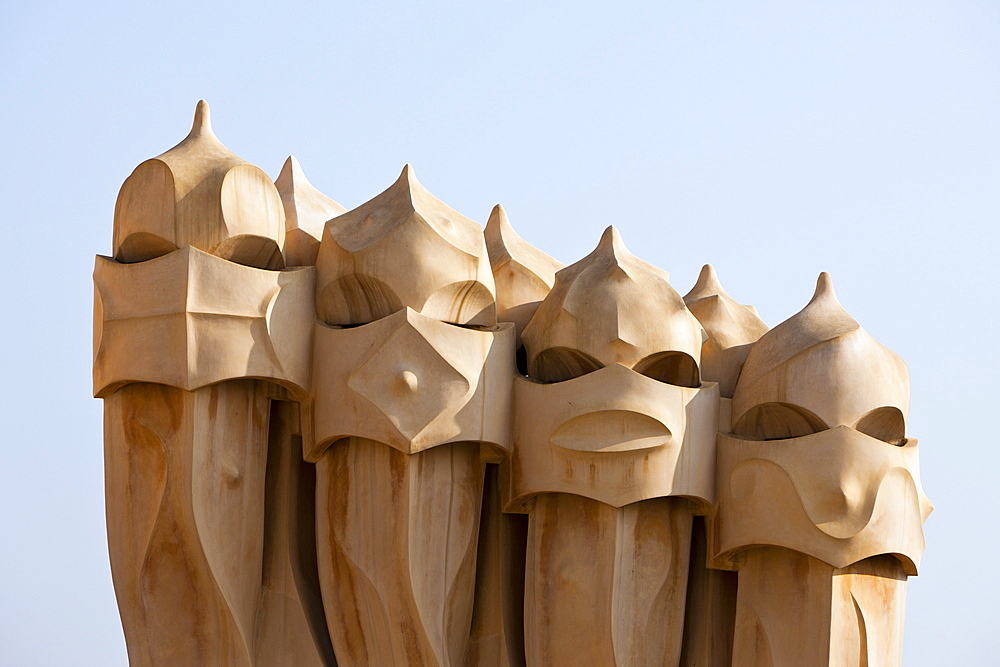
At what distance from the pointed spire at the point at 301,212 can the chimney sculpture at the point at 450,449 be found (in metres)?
0.28

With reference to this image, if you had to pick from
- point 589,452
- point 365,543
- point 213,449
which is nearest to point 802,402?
point 589,452

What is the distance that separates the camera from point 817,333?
10.5 meters

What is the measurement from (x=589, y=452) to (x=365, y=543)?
1.68 metres

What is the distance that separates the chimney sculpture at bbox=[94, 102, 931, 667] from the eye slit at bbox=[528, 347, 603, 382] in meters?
0.02

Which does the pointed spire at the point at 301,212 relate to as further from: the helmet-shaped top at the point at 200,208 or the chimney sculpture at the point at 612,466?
the chimney sculpture at the point at 612,466

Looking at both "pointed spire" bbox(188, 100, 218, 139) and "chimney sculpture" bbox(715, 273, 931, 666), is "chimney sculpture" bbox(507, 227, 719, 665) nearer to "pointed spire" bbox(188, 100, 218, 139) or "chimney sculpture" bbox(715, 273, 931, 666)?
"chimney sculpture" bbox(715, 273, 931, 666)

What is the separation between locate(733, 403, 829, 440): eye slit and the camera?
1049cm

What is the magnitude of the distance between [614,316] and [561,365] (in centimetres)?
62

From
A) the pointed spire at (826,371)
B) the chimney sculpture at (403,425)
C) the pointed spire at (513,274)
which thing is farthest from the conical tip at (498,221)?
the pointed spire at (826,371)

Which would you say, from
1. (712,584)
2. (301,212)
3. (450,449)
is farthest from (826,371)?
(301,212)

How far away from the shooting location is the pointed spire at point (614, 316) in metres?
10.6

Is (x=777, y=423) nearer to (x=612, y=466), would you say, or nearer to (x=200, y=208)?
(x=612, y=466)

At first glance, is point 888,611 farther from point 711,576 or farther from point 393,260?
point 393,260

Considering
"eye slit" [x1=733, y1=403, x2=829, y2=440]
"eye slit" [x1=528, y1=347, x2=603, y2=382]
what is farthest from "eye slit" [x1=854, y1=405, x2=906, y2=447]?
"eye slit" [x1=528, y1=347, x2=603, y2=382]
